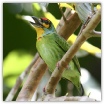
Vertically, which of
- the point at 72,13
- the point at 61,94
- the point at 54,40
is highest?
the point at 72,13

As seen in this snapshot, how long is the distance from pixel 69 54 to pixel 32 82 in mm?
341

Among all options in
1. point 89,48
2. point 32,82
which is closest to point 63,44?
point 89,48

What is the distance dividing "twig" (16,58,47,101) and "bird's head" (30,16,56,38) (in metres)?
0.17

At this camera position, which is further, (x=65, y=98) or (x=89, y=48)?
(x=89, y=48)

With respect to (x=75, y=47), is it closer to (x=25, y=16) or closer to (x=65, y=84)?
(x=65, y=84)

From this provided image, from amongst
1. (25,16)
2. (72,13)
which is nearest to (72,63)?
(72,13)

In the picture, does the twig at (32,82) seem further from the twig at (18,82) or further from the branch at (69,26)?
the branch at (69,26)

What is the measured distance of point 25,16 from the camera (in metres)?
2.11

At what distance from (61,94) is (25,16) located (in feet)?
1.73

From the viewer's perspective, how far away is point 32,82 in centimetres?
195

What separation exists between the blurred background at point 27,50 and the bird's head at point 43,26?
0.05 meters

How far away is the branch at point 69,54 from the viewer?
1579mm

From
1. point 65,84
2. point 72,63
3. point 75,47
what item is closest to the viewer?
point 75,47

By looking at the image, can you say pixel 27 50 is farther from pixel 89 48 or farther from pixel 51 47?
pixel 89 48
